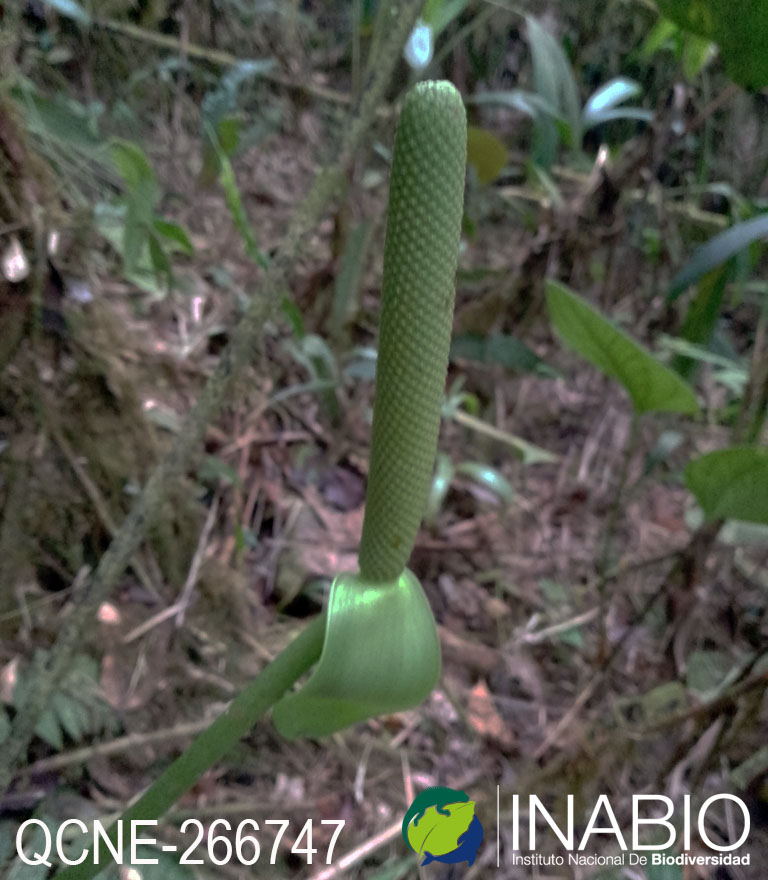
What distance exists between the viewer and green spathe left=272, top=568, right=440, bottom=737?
338 mm

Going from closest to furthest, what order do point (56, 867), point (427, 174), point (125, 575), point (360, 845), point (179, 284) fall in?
point (427, 174)
point (56, 867)
point (360, 845)
point (125, 575)
point (179, 284)

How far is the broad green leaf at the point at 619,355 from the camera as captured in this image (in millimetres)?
600

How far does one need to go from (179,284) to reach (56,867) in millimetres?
755

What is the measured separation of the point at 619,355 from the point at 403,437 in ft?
1.21

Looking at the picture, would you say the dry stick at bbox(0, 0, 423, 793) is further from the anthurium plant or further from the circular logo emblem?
the circular logo emblem

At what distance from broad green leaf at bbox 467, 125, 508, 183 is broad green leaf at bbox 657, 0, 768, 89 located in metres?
0.51

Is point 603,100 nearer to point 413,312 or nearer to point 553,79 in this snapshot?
point 553,79

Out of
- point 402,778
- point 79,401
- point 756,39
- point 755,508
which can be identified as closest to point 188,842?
point 402,778

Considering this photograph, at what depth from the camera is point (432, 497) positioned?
0.93 metres

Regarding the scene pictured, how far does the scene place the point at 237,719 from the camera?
0.36m

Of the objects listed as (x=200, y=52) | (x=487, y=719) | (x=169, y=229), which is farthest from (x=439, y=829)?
(x=200, y=52)

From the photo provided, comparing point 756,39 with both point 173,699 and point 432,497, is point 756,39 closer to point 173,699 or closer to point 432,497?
point 432,497

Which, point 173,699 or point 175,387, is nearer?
point 173,699

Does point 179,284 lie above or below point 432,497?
above
